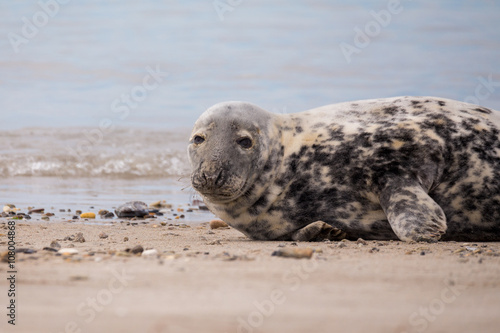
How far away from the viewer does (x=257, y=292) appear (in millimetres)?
2695

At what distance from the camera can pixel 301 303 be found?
2514mm

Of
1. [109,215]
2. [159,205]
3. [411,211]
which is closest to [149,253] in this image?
[411,211]

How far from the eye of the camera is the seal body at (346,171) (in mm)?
5125

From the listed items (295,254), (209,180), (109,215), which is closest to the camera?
(295,254)

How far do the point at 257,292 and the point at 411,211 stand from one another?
2.41 meters

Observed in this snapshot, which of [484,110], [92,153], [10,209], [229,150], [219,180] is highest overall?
[484,110]

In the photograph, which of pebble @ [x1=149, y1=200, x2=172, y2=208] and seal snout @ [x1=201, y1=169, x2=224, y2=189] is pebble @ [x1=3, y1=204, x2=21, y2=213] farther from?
seal snout @ [x1=201, y1=169, x2=224, y2=189]

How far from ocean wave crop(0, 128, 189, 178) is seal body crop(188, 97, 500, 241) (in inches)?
296

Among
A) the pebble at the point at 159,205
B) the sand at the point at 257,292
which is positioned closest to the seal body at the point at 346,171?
the sand at the point at 257,292

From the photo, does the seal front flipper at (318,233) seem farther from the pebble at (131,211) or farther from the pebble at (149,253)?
the pebble at (131,211)

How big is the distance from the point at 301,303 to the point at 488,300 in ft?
2.32

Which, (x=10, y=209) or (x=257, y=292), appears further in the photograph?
(x=10, y=209)

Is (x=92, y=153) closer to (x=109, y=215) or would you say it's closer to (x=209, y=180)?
(x=109, y=215)

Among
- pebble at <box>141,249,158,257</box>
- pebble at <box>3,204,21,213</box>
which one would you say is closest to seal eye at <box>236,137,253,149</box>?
pebble at <box>141,249,158,257</box>
